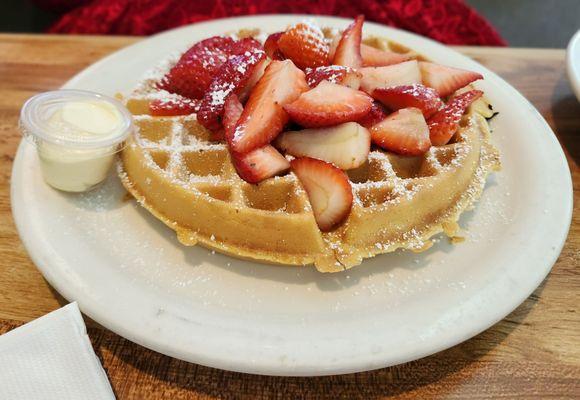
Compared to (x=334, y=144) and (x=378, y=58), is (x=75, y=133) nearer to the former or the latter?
(x=334, y=144)

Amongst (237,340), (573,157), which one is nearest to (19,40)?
(237,340)

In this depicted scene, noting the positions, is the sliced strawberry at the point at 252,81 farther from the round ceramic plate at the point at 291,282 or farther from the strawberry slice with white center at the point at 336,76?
the round ceramic plate at the point at 291,282

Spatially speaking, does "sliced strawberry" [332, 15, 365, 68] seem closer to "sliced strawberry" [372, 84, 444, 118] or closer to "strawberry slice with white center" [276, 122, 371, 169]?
"sliced strawberry" [372, 84, 444, 118]

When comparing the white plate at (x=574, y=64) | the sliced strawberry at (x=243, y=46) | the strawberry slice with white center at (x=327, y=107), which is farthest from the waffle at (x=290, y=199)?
the white plate at (x=574, y=64)

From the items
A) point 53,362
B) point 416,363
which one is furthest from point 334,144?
point 53,362

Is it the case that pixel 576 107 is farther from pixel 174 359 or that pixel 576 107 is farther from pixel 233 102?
pixel 174 359

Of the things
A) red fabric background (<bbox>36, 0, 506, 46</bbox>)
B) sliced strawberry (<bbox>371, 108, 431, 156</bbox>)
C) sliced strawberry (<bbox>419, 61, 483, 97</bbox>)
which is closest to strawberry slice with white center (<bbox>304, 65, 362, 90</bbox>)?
sliced strawberry (<bbox>371, 108, 431, 156</bbox>)
